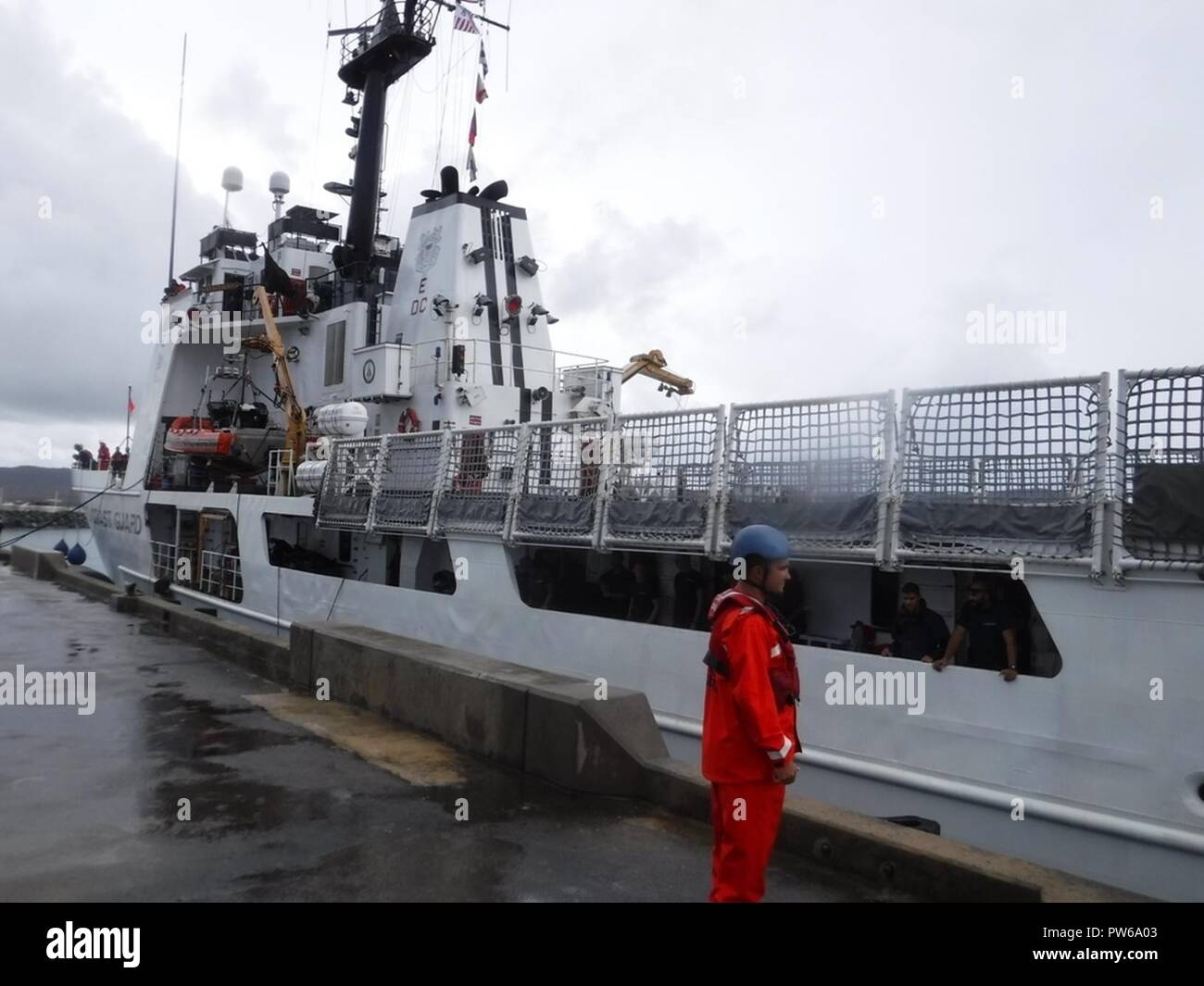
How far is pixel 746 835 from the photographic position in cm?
356

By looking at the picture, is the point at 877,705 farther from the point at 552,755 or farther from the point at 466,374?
the point at 466,374

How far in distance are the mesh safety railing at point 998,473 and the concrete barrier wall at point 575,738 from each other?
2359 mm

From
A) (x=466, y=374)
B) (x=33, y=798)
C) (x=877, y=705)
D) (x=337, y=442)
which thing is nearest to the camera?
(x=33, y=798)

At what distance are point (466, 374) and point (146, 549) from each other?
9.08 meters

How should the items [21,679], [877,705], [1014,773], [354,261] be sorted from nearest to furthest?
[1014,773], [877,705], [21,679], [354,261]

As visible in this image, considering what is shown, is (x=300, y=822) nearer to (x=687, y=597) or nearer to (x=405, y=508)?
(x=687, y=597)

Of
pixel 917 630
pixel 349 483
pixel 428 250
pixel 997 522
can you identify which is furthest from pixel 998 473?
pixel 428 250

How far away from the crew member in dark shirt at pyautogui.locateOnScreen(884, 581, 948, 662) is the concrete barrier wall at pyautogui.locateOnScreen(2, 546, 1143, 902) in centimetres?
215

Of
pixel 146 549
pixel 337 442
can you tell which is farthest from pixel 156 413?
pixel 337 442

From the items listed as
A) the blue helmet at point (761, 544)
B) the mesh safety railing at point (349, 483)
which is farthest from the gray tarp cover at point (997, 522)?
the mesh safety railing at point (349, 483)

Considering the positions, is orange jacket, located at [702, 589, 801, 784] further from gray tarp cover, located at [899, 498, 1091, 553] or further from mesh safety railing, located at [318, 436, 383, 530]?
mesh safety railing, located at [318, 436, 383, 530]

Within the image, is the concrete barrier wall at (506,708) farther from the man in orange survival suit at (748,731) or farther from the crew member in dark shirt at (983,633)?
the crew member in dark shirt at (983,633)

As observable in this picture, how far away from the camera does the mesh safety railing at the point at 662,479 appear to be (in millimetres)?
7996

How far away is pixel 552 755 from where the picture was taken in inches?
231
